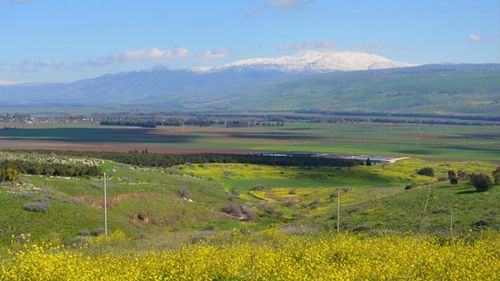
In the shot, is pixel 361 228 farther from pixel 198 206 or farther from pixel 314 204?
pixel 314 204

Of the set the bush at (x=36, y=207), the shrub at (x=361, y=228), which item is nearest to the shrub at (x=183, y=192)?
the bush at (x=36, y=207)

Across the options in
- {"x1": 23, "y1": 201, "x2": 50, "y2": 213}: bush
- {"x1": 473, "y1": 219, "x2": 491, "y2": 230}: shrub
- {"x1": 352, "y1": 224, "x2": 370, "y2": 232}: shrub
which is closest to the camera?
{"x1": 473, "y1": 219, "x2": 491, "y2": 230}: shrub

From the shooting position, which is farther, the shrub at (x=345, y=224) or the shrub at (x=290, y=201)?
the shrub at (x=290, y=201)

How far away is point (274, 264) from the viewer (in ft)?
77.3

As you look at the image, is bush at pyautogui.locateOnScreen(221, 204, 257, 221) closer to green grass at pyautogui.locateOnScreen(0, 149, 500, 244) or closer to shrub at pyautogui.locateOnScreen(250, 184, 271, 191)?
green grass at pyautogui.locateOnScreen(0, 149, 500, 244)

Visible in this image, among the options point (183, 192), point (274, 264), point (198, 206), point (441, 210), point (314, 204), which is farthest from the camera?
point (314, 204)

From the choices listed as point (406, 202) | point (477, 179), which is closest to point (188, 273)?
point (406, 202)

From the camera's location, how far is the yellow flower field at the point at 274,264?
21.4 meters

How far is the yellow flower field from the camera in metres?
21.4

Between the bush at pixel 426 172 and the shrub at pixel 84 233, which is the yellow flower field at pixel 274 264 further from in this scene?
the bush at pixel 426 172

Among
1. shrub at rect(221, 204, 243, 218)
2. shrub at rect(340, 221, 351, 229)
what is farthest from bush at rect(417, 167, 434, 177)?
shrub at rect(340, 221, 351, 229)

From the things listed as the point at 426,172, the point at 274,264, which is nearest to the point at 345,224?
the point at 274,264

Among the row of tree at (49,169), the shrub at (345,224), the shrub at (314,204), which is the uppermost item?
the row of tree at (49,169)

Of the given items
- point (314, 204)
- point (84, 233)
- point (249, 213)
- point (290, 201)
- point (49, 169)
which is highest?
point (49, 169)
